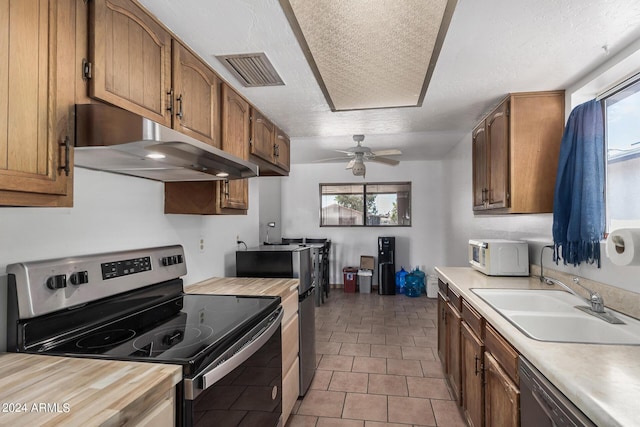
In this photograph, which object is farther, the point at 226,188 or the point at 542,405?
the point at 226,188

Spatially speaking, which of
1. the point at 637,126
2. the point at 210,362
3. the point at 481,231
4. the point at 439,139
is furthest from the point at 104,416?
the point at 439,139

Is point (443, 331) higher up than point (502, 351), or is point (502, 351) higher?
point (502, 351)

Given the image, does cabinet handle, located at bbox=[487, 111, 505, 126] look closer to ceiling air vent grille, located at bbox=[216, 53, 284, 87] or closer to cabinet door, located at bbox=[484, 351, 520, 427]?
ceiling air vent grille, located at bbox=[216, 53, 284, 87]

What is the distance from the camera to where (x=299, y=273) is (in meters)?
2.62

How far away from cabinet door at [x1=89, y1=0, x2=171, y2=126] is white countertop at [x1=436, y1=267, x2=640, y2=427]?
1.77m

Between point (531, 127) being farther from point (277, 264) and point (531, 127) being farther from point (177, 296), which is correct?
point (177, 296)

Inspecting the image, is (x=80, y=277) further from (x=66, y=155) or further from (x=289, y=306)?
(x=289, y=306)

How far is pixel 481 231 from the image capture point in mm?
3797

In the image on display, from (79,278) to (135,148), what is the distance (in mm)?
609

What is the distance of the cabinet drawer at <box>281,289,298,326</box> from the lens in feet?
7.05

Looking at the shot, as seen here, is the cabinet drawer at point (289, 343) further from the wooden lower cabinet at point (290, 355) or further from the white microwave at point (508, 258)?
the white microwave at point (508, 258)

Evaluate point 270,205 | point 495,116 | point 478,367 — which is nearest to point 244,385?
point 478,367

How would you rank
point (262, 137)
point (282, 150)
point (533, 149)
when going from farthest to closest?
point (282, 150), point (262, 137), point (533, 149)

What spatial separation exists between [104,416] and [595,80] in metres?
2.76
